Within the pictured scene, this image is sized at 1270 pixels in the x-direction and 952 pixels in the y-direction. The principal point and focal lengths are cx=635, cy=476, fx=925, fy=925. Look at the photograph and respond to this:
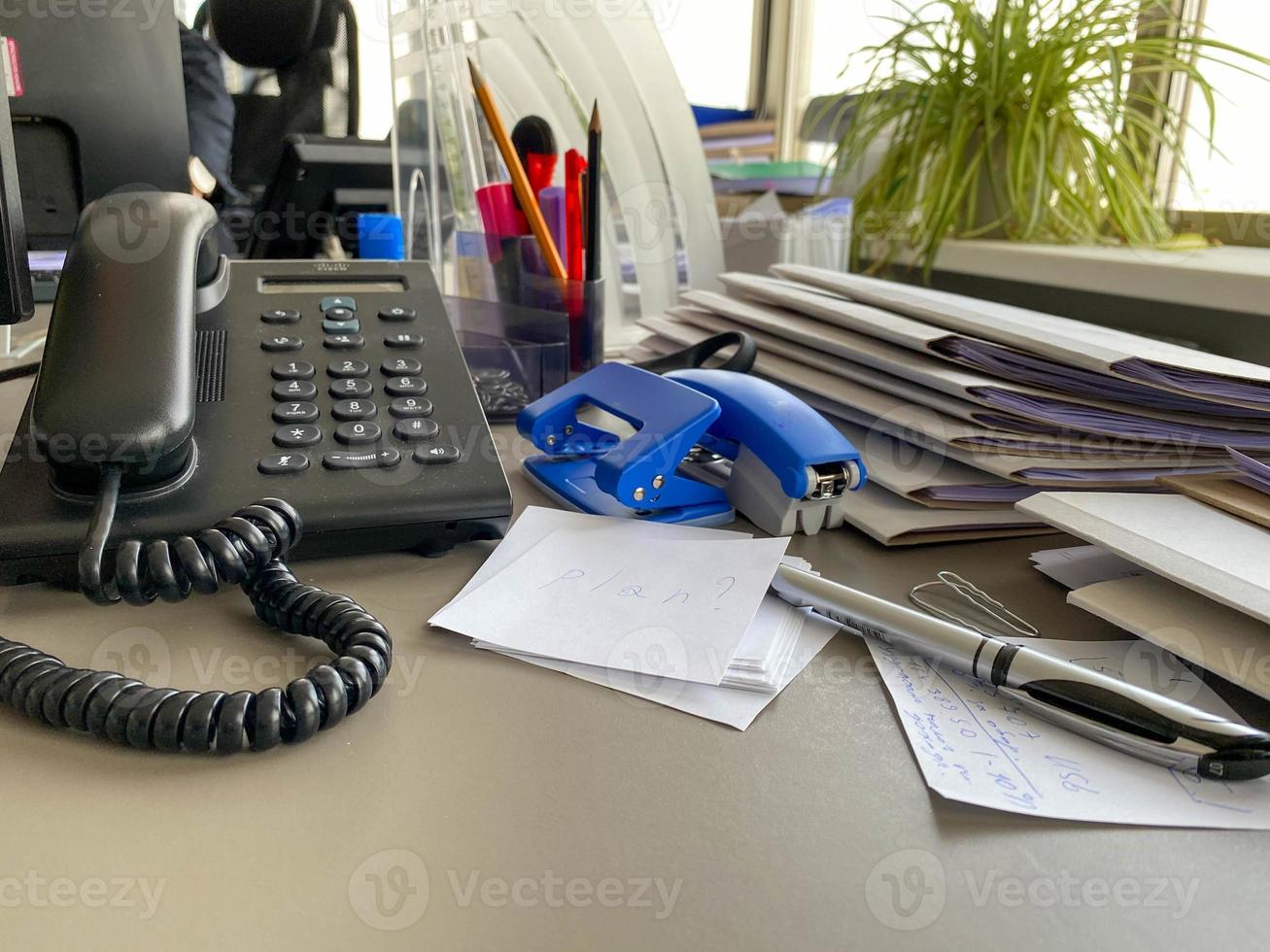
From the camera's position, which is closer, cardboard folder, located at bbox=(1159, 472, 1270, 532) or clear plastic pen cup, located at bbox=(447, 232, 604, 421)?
cardboard folder, located at bbox=(1159, 472, 1270, 532)

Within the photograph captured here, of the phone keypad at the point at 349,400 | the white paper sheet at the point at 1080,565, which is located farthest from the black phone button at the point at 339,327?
the white paper sheet at the point at 1080,565

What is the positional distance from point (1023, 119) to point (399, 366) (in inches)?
30.4

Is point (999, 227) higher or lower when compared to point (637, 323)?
higher

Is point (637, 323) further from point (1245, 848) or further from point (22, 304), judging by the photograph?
point (1245, 848)

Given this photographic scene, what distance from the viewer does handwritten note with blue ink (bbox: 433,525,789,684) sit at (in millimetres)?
393

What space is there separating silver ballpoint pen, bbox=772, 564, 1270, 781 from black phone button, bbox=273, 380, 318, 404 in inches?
11.6

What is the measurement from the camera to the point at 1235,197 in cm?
107

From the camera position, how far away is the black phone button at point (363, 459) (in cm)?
48

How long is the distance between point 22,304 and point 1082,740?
58 cm

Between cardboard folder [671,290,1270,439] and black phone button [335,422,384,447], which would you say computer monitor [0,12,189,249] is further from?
cardboard folder [671,290,1270,439]

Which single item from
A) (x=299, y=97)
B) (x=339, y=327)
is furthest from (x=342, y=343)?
(x=299, y=97)

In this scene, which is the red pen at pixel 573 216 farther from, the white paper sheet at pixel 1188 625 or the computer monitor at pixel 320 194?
the white paper sheet at pixel 1188 625

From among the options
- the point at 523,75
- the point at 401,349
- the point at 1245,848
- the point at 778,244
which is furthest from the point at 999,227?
the point at 1245,848

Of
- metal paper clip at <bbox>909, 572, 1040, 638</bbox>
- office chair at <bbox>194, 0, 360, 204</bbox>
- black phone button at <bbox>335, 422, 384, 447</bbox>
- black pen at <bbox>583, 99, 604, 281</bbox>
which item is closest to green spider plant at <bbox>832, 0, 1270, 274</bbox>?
black pen at <bbox>583, 99, 604, 281</bbox>
